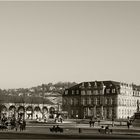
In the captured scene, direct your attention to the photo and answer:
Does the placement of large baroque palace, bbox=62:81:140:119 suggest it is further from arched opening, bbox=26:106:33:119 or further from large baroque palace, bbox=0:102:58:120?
arched opening, bbox=26:106:33:119

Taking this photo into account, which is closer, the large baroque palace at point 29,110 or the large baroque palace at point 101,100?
the large baroque palace at point 29,110

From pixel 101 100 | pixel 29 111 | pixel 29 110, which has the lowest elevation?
pixel 29 111

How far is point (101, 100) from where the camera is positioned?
401 ft

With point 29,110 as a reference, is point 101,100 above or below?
above

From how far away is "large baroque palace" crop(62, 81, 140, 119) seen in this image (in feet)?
391

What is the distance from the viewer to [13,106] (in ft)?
377

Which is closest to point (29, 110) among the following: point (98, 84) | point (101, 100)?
point (101, 100)

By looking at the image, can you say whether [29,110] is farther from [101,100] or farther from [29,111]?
[101,100]

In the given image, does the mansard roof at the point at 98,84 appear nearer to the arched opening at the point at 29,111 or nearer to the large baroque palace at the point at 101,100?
the large baroque palace at the point at 101,100

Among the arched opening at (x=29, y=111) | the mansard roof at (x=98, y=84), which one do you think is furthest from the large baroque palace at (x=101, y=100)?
the arched opening at (x=29, y=111)

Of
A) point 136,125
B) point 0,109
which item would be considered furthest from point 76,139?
point 0,109

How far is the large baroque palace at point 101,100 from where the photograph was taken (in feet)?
391

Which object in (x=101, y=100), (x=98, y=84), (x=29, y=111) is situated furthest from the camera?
(x=98, y=84)

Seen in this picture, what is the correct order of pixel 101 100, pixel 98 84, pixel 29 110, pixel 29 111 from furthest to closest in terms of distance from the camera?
1. pixel 98 84
2. pixel 101 100
3. pixel 29 111
4. pixel 29 110
